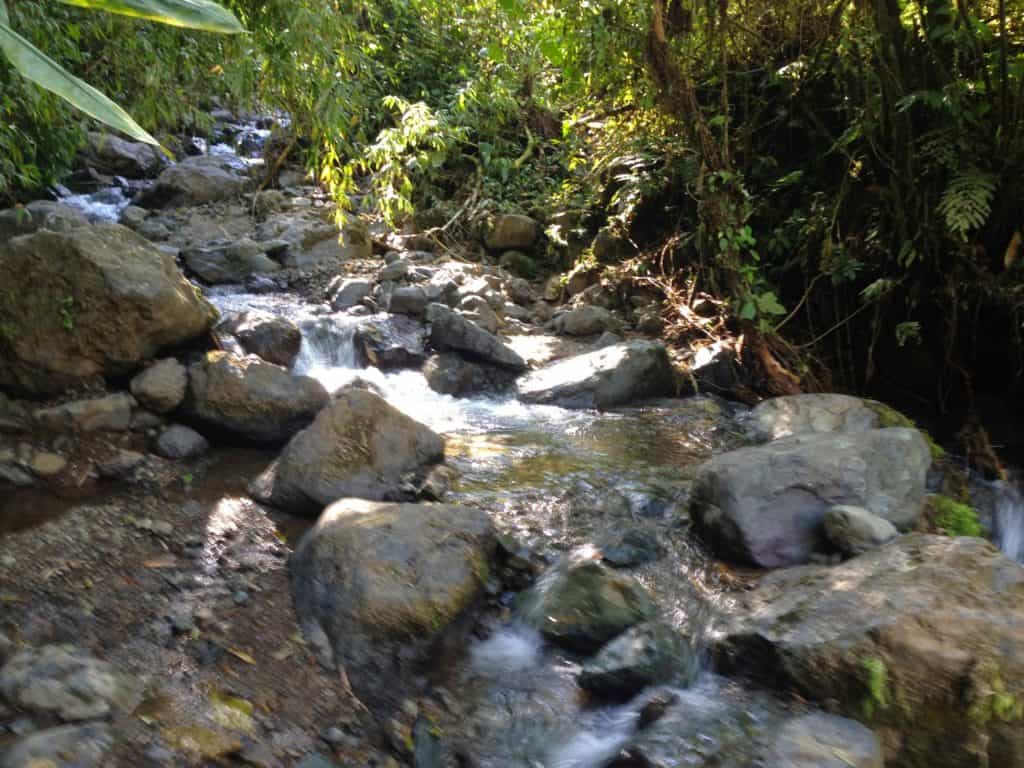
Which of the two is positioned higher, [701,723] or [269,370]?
[269,370]

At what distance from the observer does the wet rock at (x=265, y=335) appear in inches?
225

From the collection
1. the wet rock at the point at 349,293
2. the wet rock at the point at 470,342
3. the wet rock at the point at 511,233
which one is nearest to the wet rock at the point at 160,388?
the wet rock at the point at 470,342

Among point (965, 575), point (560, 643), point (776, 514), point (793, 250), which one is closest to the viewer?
point (965, 575)

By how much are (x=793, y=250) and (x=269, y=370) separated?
4142mm

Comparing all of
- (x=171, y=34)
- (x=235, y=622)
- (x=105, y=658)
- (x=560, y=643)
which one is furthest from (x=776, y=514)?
(x=171, y=34)

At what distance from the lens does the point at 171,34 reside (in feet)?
15.0

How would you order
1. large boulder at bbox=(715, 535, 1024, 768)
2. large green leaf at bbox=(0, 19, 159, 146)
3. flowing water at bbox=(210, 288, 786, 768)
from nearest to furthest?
large green leaf at bbox=(0, 19, 159, 146), large boulder at bbox=(715, 535, 1024, 768), flowing water at bbox=(210, 288, 786, 768)

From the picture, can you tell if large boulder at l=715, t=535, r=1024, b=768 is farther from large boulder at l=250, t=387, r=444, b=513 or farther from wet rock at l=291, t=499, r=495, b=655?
large boulder at l=250, t=387, r=444, b=513

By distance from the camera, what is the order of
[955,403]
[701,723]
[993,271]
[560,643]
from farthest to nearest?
[955,403]
[993,271]
[560,643]
[701,723]

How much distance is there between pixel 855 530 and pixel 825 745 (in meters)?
1.24

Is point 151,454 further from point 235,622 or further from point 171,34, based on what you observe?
point 171,34

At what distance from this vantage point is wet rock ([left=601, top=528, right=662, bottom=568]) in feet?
11.8

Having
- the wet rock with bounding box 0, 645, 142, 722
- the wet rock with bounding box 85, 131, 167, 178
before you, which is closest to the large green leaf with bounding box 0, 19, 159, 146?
the wet rock with bounding box 0, 645, 142, 722

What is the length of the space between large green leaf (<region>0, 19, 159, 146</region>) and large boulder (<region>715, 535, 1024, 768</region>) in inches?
104
